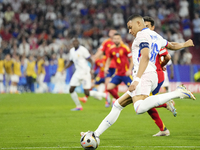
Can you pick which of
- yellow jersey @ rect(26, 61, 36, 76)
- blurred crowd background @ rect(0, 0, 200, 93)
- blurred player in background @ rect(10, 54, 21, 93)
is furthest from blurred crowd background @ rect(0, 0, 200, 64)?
yellow jersey @ rect(26, 61, 36, 76)

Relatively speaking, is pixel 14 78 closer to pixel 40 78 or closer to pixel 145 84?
pixel 40 78

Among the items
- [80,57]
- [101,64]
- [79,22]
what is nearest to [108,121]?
[80,57]

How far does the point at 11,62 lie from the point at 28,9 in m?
5.43

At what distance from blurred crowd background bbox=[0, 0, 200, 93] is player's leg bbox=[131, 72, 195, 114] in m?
17.9

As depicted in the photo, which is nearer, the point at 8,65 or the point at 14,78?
the point at 14,78

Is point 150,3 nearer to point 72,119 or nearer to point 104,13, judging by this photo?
point 104,13

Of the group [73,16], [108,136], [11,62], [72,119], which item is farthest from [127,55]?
[73,16]

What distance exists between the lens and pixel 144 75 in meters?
5.84

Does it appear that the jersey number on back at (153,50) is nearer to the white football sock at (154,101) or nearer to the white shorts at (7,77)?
the white football sock at (154,101)

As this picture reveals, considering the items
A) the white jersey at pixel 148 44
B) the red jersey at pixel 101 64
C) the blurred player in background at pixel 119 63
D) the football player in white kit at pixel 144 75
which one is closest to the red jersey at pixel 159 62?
the football player in white kit at pixel 144 75

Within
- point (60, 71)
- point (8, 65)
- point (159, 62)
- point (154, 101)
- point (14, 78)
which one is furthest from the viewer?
point (8, 65)

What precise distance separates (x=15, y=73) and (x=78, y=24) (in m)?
6.12

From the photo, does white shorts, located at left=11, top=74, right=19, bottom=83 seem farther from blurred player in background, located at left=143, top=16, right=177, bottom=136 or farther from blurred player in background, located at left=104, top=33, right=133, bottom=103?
blurred player in background, located at left=143, top=16, right=177, bottom=136

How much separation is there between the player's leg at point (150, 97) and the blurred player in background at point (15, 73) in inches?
717
